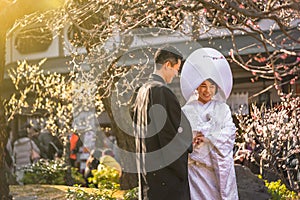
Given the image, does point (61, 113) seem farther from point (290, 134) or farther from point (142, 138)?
point (142, 138)

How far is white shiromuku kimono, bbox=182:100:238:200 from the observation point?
6.08 meters

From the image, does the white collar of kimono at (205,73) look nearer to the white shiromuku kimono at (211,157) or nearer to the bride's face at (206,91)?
the bride's face at (206,91)

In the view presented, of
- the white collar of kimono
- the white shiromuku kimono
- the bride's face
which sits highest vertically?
the white collar of kimono

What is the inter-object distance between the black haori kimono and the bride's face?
38.7 inches

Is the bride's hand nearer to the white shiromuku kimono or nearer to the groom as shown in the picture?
the white shiromuku kimono

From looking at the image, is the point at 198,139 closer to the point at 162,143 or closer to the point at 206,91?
the point at 206,91

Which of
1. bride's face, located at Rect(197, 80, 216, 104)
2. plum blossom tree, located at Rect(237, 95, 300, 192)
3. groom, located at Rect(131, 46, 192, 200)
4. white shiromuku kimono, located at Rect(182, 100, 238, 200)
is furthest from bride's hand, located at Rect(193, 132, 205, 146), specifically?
plum blossom tree, located at Rect(237, 95, 300, 192)

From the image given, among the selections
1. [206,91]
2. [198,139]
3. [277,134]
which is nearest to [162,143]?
[198,139]

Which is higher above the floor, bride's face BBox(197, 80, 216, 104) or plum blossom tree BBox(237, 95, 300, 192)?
bride's face BBox(197, 80, 216, 104)

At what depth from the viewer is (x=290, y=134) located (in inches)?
335

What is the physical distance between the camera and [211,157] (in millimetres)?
6133

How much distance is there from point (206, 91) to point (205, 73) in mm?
177

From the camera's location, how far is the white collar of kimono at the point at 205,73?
20.4ft

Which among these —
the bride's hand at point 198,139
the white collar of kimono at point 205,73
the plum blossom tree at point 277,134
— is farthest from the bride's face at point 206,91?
the plum blossom tree at point 277,134
